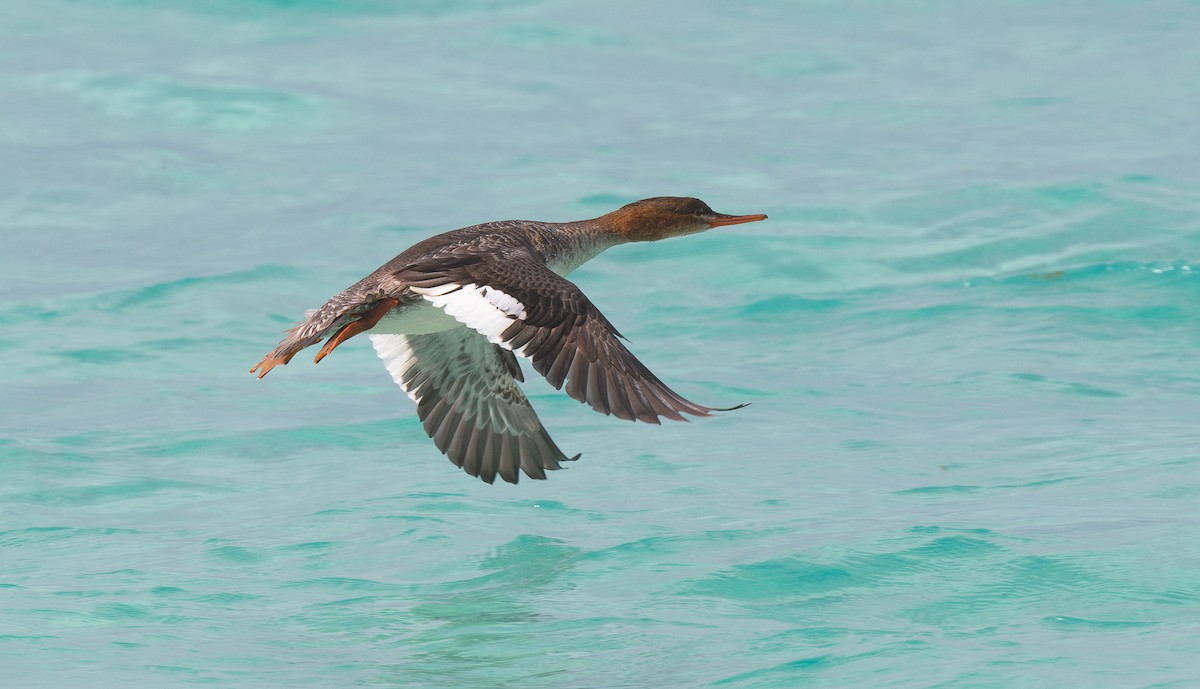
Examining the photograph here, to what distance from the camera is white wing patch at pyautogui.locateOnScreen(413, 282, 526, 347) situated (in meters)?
7.43

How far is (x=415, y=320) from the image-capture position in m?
8.41

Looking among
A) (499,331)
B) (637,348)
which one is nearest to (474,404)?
(499,331)

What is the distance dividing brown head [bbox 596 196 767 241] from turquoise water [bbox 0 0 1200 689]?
4.92 feet

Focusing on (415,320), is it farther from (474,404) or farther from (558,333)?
(558,333)

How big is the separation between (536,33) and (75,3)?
624cm

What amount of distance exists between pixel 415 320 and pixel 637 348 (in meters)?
4.50

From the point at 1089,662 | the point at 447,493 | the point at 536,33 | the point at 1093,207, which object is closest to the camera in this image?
the point at 1089,662

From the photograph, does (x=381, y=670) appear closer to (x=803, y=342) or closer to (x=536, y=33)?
(x=803, y=342)

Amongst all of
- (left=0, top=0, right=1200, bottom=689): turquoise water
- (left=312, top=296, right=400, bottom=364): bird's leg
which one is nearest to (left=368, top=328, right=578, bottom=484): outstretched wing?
(left=0, top=0, right=1200, bottom=689): turquoise water

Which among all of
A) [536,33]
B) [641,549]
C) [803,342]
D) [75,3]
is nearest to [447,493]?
[641,549]

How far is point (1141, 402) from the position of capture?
11.1 m

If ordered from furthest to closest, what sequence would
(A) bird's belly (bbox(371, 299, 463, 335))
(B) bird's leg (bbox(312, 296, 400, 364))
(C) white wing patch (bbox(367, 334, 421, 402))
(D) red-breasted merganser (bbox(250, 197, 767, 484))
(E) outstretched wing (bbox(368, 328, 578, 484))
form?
(C) white wing patch (bbox(367, 334, 421, 402))
(E) outstretched wing (bbox(368, 328, 578, 484))
(A) bird's belly (bbox(371, 299, 463, 335))
(B) bird's leg (bbox(312, 296, 400, 364))
(D) red-breasted merganser (bbox(250, 197, 767, 484))

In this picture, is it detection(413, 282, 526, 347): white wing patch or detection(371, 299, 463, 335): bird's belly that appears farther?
detection(371, 299, 463, 335): bird's belly

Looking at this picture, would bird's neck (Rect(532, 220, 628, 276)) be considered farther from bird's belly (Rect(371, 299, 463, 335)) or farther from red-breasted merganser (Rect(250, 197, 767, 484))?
bird's belly (Rect(371, 299, 463, 335))
